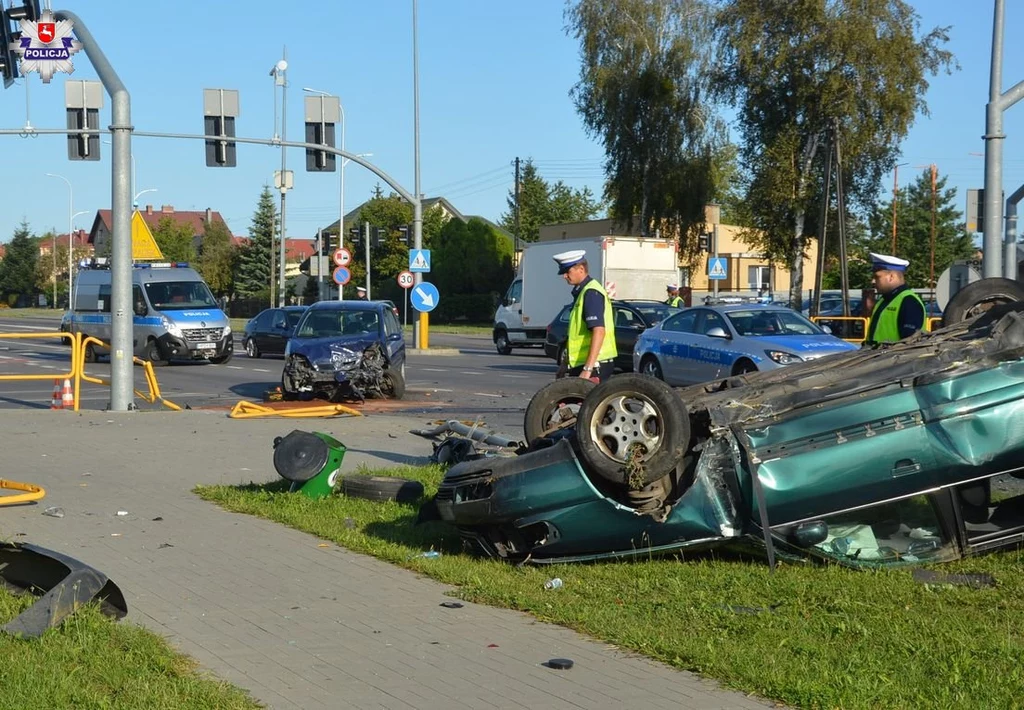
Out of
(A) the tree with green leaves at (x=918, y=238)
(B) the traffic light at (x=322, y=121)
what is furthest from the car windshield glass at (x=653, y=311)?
(A) the tree with green leaves at (x=918, y=238)

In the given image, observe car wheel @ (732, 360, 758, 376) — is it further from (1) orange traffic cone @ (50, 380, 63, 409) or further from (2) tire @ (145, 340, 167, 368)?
(2) tire @ (145, 340, 167, 368)

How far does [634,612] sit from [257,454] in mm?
7099

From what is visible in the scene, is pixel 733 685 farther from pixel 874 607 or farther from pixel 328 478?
pixel 328 478

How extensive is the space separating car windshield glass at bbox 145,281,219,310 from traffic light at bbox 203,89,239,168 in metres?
3.77

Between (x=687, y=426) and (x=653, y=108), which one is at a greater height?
(x=653, y=108)

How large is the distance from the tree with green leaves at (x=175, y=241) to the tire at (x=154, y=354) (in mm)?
65179

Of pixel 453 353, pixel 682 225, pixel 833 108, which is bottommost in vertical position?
pixel 453 353

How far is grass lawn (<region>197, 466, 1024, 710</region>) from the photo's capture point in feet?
15.9

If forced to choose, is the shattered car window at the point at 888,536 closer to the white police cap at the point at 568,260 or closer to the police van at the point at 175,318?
the white police cap at the point at 568,260

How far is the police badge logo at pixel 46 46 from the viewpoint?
61.3 feet

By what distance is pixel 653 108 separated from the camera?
52469mm

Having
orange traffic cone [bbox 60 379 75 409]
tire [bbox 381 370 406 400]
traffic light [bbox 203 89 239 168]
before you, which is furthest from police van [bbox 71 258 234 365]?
orange traffic cone [bbox 60 379 75 409]

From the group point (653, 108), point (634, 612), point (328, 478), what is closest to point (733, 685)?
point (634, 612)

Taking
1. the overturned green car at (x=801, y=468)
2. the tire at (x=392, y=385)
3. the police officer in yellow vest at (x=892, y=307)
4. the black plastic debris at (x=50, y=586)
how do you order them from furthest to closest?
1. the tire at (x=392, y=385)
2. the police officer in yellow vest at (x=892, y=307)
3. the overturned green car at (x=801, y=468)
4. the black plastic debris at (x=50, y=586)
